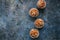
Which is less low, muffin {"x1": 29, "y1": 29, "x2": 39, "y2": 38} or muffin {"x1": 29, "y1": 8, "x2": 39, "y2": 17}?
muffin {"x1": 29, "y1": 8, "x2": 39, "y2": 17}

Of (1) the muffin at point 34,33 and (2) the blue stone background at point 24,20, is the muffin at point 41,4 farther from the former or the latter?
(1) the muffin at point 34,33

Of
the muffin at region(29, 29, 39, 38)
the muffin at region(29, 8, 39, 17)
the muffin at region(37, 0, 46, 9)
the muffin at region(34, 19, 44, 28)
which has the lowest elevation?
the muffin at region(29, 29, 39, 38)

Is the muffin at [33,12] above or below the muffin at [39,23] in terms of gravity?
above

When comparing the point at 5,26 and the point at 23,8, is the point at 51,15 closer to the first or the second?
the point at 23,8

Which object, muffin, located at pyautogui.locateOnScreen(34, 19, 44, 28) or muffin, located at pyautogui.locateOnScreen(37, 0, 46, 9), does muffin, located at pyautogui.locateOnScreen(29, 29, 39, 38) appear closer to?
muffin, located at pyautogui.locateOnScreen(34, 19, 44, 28)

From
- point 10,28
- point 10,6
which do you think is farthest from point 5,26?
point 10,6

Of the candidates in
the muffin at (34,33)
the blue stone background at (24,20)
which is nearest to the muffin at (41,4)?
the blue stone background at (24,20)

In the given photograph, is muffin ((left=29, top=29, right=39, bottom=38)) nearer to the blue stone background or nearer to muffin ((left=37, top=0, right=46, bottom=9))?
the blue stone background

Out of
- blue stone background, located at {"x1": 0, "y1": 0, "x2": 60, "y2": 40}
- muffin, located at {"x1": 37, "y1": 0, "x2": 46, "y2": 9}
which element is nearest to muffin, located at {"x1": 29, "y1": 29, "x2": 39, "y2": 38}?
blue stone background, located at {"x1": 0, "y1": 0, "x2": 60, "y2": 40}

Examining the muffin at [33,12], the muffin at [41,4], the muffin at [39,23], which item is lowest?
the muffin at [39,23]
